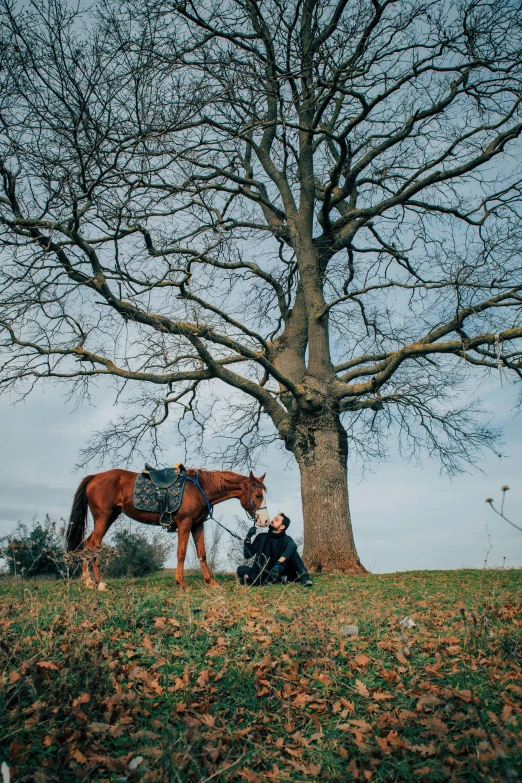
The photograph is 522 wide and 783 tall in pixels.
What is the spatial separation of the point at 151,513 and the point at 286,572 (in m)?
2.58

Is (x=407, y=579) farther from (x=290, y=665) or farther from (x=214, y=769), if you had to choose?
(x=214, y=769)

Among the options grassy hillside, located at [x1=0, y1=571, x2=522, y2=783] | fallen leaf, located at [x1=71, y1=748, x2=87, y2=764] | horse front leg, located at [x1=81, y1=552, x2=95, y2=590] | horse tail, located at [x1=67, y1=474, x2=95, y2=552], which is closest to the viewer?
fallen leaf, located at [x1=71, y1=748, x2=87, y2=764]

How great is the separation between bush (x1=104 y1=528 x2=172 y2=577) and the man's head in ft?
21.6

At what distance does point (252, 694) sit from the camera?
4.51m

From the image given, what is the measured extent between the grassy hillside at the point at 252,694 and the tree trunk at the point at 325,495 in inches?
206

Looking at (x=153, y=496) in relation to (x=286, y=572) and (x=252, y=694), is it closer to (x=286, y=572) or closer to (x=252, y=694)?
(x=286, y=572)

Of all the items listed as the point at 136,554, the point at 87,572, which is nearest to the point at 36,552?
the point at 136,554

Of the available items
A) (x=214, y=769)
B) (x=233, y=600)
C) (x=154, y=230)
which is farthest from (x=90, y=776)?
(x=154, y=230)

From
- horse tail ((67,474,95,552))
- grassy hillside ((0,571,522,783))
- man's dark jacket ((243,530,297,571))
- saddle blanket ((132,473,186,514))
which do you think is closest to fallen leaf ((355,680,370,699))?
grassy hillside ((0,571,522,783))

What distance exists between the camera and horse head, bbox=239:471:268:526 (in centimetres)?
1003

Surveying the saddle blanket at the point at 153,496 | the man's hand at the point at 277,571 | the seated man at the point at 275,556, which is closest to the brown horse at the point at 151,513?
the saddle blanket at the point at 153,496

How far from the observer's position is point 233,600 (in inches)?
289

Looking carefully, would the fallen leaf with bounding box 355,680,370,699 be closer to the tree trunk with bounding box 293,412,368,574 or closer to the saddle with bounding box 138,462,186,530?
the saddle with bounding box 138,462,186,530

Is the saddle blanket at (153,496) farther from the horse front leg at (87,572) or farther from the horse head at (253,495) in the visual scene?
the horse front leg at (87,572)
